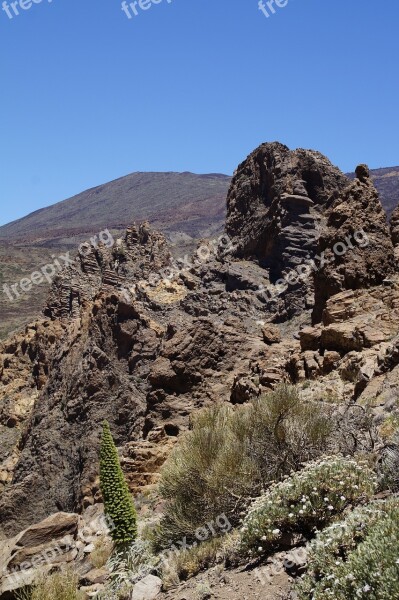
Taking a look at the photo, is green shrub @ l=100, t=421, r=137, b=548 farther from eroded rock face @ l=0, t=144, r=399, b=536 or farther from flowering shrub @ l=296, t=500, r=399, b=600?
flowering shrub @ l=296, t=500, r=399, b=600

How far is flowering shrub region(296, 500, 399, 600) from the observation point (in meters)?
Answer: 3.74

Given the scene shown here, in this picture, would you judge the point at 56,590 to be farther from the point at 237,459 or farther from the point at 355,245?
the point at 355,245

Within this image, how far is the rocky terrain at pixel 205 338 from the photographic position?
1383 cm

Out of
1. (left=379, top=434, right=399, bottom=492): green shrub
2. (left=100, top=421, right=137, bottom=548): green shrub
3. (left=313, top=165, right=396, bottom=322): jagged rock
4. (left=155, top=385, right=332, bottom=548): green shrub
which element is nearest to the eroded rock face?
(left=313, top=165, right=396, bottom=322): jagged rock

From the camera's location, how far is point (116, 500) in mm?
10281

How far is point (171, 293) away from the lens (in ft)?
111

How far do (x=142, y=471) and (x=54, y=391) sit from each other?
11512 mm

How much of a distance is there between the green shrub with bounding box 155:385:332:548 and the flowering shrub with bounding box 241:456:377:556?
117 centimetres

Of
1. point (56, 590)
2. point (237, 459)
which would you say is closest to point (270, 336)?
point (237, 459)

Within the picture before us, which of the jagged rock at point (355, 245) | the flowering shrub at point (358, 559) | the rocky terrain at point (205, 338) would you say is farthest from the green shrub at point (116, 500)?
the jagged rock at point (355, 245)

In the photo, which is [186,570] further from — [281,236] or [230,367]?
[281,236]

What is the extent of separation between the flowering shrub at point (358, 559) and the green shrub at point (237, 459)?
2559 millimetres

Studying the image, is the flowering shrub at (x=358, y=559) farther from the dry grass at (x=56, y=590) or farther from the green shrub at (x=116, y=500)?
the green shrub at (x=116, y=500)

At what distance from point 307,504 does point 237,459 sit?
199cm
